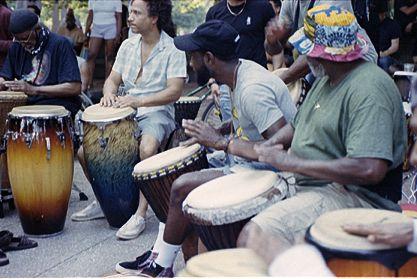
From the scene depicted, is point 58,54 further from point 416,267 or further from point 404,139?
point 416,267

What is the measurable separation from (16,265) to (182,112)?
2.40m

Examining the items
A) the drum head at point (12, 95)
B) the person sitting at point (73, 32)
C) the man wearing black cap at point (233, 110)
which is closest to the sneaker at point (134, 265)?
the man wearing black cap at point (233, 110)

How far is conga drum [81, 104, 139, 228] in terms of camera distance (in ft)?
15.8

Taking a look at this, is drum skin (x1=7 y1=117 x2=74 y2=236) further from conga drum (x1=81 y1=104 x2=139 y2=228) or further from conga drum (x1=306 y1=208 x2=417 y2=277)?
conga drum (x1=306 y1=208 x2=417 y2=277)

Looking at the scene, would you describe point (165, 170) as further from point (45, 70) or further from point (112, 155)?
point (45, 70)

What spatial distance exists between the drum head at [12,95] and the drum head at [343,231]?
328cm

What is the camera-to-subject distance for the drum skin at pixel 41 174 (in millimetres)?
4773

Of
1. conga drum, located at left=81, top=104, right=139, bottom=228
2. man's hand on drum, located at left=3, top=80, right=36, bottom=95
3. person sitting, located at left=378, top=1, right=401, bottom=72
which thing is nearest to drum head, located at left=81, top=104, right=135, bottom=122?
conga drum, located at left=81, top=104, right=139, bottom=228

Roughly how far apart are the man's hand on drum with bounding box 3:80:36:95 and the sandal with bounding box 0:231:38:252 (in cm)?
113

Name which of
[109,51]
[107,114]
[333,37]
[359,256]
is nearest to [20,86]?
[107,114]

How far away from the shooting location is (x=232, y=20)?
5.70 m

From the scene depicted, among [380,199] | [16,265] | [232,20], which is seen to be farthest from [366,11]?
[16,265]

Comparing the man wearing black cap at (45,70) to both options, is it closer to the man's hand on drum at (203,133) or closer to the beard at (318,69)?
the man's hand on drum at (203,133)

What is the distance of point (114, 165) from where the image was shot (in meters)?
4.90
